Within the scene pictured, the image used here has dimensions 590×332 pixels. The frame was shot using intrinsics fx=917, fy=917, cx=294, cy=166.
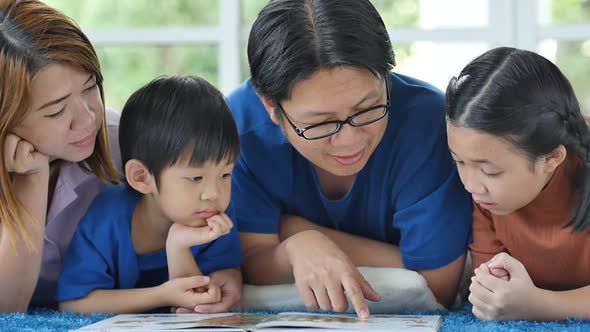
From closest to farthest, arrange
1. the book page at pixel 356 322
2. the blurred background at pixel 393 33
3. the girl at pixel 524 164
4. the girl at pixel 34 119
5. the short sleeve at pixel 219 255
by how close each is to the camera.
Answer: the book page at pixel 356 322
the girl at pixel 524 164
the girl at pixel 34 119
the short sleeve at pixel 219 255
the blurred background at pixel 393 33

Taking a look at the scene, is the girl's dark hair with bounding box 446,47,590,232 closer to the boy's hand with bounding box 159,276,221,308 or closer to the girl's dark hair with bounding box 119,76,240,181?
the girl's dark hair with bounding box 119,76,240,181

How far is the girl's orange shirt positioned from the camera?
62.4 inches

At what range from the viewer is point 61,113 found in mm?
1644

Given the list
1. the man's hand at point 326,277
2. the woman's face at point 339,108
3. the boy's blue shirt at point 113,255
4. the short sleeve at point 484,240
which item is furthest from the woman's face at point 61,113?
the short sleeve at point 484,240

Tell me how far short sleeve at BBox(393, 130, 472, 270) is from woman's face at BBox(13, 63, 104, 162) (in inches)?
23.8

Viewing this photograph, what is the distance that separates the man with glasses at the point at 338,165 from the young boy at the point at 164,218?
10 cm

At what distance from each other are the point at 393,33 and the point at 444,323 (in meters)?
2.20

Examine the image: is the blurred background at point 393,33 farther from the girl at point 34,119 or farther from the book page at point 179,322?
the book page at point 179,322

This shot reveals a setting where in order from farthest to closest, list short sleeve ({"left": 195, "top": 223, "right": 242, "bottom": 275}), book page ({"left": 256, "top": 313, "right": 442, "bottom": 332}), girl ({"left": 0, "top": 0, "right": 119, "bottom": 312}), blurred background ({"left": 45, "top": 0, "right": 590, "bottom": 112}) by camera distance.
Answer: blurred background ({"left": 45, "top": 0, "right": 590, "bottom": 112}) < short sleeve ({"left": 195, "top": 223, "right": 242, "bottom": 275}) < girl ({"left": 0, "top": 0, "right": 119, "bottom": 312}) < book page ({"left": 256, "top": 313, "right": 442, "bottom": 332})

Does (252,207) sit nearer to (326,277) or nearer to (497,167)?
(326,277)

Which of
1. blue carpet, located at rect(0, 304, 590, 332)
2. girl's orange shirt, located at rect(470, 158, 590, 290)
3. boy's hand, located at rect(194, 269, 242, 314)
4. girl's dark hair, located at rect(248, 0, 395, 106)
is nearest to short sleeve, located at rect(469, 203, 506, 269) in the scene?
girl's orange shirt, located at rect(470, 158, 590, 290)

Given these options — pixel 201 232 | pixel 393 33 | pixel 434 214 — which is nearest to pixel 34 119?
pixel 201 232

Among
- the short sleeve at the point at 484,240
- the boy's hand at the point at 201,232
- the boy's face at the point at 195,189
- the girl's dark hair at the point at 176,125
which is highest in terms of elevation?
the girl's dark hair at the point at 176,125

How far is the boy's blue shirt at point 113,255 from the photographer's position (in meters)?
1.72
